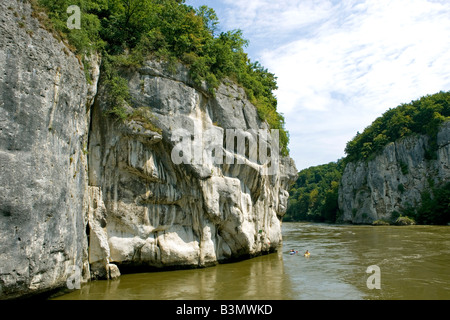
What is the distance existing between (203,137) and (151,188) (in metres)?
3.52

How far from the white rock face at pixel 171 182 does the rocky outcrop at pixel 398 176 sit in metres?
45.0

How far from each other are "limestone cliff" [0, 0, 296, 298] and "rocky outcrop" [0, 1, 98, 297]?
0.03 metres

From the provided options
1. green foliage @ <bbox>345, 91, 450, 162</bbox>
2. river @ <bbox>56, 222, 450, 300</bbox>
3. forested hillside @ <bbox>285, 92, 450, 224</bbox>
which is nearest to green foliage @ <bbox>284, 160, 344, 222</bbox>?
forested hillside @ <bbox>285, 92, 450, 224</bbox>

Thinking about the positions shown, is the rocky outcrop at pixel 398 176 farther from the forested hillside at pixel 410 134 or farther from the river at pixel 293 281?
the river at pixel 293 281

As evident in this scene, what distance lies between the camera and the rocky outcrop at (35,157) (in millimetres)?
8359

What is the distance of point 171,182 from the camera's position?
48.4ft

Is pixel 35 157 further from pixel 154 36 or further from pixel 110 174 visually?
pixel 154 36

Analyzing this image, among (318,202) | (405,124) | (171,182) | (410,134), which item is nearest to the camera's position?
(171,182)

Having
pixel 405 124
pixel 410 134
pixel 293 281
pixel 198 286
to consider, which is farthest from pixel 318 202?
pixel 198 286

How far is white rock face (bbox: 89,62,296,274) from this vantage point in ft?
43.9

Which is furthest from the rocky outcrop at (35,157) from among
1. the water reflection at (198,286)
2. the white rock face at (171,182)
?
the white rock face at (171,182)

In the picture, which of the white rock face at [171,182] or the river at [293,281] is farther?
the white rock face at [171,182]

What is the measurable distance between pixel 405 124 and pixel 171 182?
5463 cm
